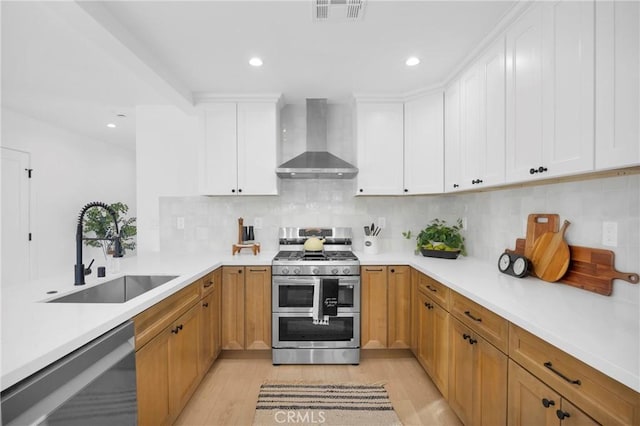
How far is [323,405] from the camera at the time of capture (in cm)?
207

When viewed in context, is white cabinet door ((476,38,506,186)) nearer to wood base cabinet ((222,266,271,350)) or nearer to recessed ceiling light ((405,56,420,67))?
recessed ceiling light ((405,56,420,67))

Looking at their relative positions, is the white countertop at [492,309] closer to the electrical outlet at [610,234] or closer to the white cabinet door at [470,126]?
the electrical outlet at [610,234]

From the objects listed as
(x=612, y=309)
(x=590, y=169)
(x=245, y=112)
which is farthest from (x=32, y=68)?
(x=612, y=309)

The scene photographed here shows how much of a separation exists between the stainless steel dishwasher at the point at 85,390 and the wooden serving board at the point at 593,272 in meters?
2.26

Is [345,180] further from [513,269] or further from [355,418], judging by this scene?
[355,418]

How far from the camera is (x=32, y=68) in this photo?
2.44 meters

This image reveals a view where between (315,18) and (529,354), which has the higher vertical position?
(315,18)

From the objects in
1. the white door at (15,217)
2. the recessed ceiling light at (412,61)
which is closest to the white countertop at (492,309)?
the recessed ceiling light at (412,61)

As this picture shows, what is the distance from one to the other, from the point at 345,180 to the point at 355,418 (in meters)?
2.17

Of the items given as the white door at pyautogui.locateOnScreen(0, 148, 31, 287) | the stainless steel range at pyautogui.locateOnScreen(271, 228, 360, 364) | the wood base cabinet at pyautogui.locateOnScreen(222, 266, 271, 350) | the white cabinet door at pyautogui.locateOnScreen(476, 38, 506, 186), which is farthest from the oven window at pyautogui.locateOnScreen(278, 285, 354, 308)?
the white door at pyautogui.locateOnScreen(0, 148, 31, 287)

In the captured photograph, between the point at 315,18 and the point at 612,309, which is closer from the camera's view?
the point at 612,309

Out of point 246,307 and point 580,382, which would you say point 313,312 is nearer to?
point 246,307

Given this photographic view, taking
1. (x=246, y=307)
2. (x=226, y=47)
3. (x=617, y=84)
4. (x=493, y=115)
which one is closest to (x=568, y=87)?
(x=617, y=84)

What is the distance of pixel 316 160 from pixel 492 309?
2056mm
